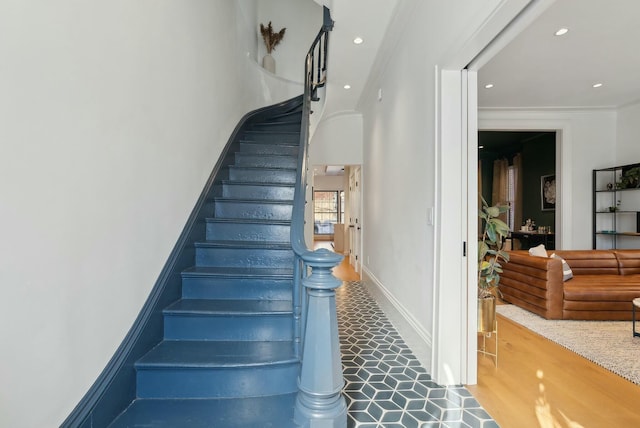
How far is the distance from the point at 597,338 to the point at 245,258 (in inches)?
133

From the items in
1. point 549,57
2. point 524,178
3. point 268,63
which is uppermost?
point 268,63

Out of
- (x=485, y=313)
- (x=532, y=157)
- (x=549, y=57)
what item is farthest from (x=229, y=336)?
(x=532, y=157)

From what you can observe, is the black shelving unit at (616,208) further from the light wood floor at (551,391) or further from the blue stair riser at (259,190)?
the blue stair riser at (259,190)

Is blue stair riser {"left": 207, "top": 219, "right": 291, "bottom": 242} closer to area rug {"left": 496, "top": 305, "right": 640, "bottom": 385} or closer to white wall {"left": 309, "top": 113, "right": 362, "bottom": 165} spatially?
area rug {"left": 496, "top": 305, "right": 640, "bottom": 385}

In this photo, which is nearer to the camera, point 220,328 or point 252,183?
point 220,328

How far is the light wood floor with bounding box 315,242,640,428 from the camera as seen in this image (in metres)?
1.82

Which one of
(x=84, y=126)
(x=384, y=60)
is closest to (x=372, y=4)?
(x=384, y=60)

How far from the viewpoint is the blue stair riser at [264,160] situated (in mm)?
3395

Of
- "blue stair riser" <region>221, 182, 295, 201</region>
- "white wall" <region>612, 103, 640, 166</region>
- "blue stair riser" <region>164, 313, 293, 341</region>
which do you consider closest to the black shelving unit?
"white wall" <region>612, 103, 640, 166</region>

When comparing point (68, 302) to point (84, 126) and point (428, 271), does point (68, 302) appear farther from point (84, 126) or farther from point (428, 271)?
point (428, 271)

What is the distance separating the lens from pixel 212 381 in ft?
5.51

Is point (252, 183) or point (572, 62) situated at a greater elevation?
point (572, 62)

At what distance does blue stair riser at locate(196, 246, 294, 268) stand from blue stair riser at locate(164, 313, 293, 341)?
563 millimetres

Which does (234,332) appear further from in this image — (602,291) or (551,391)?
(602,291)
